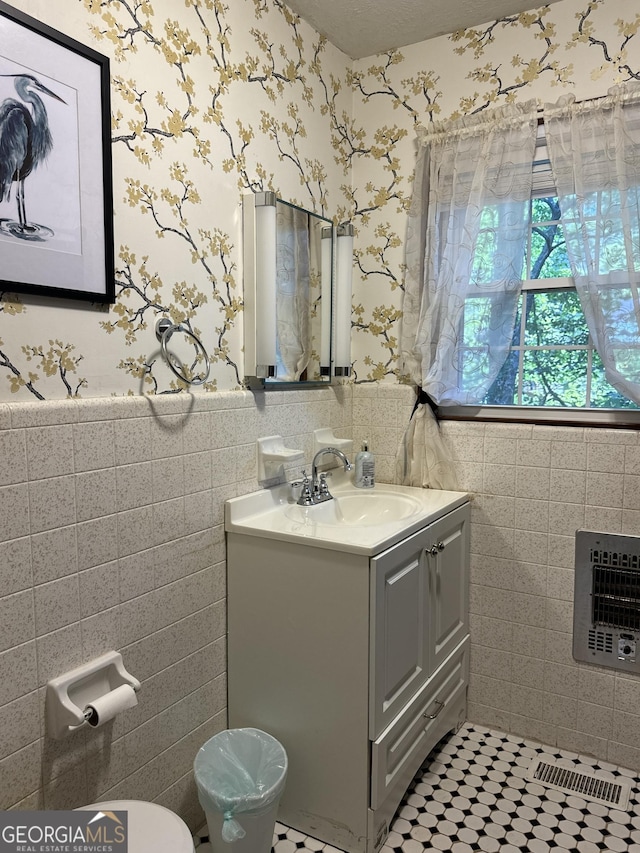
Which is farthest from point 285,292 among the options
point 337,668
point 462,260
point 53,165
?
point 337,668

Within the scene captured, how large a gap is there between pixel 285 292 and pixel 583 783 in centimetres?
194

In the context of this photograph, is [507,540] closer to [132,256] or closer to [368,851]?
[368,851]

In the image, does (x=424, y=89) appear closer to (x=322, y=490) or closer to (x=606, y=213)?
Result: (x=606, y=213)

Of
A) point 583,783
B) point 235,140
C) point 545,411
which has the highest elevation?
point 235,140

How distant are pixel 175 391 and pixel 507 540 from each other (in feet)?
4.45

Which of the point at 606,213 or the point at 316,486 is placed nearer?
the point at 606,213

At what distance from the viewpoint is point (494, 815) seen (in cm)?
181

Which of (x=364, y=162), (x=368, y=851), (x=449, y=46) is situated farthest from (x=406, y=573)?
(x=449, y=46)

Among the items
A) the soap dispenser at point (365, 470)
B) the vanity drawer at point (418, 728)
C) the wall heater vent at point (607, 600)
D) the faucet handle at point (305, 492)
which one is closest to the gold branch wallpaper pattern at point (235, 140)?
the soap dispenser at point (365, 470)

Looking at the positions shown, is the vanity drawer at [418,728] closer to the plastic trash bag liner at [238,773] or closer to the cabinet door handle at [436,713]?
the cabinet door handle at [436,713]

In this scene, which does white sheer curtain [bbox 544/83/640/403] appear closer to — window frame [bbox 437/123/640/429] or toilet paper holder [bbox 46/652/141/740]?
window frame [bbox 437/123/640/429]

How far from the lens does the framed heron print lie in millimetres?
1189

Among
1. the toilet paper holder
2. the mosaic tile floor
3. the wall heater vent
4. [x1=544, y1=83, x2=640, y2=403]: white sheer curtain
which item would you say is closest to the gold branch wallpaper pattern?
[x1=544, y1=83, x2=640, y2=403]: white sheer curtain

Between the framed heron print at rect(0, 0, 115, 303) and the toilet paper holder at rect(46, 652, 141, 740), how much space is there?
0.86 m
